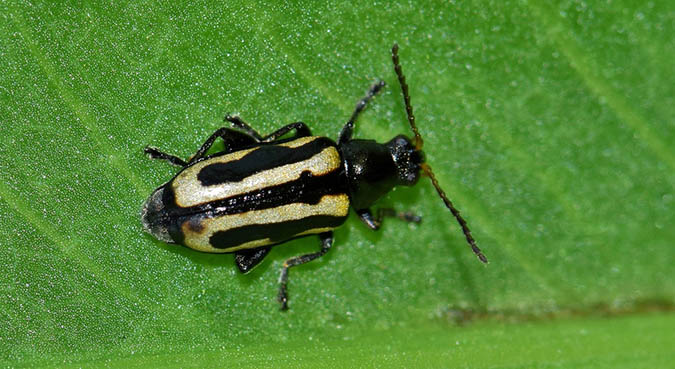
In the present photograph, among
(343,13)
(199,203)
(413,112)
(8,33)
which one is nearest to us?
(8,33)

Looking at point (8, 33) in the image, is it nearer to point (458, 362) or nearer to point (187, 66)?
point (187, 66)

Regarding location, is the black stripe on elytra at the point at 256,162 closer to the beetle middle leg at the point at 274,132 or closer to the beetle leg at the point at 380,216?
the beetle middle leg at the point at 274,132

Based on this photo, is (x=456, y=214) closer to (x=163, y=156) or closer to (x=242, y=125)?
(x=242, y=125)

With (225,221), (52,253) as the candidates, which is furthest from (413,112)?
(52,253)

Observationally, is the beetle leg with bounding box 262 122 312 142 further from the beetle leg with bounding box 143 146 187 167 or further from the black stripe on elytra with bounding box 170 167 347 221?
the beetle leg with bounding box 143 146 187 167

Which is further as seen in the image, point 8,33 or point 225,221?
point 225,221

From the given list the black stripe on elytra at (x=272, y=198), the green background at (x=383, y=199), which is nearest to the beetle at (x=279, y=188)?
the black stripe on elytra at (x=272, y=198)
